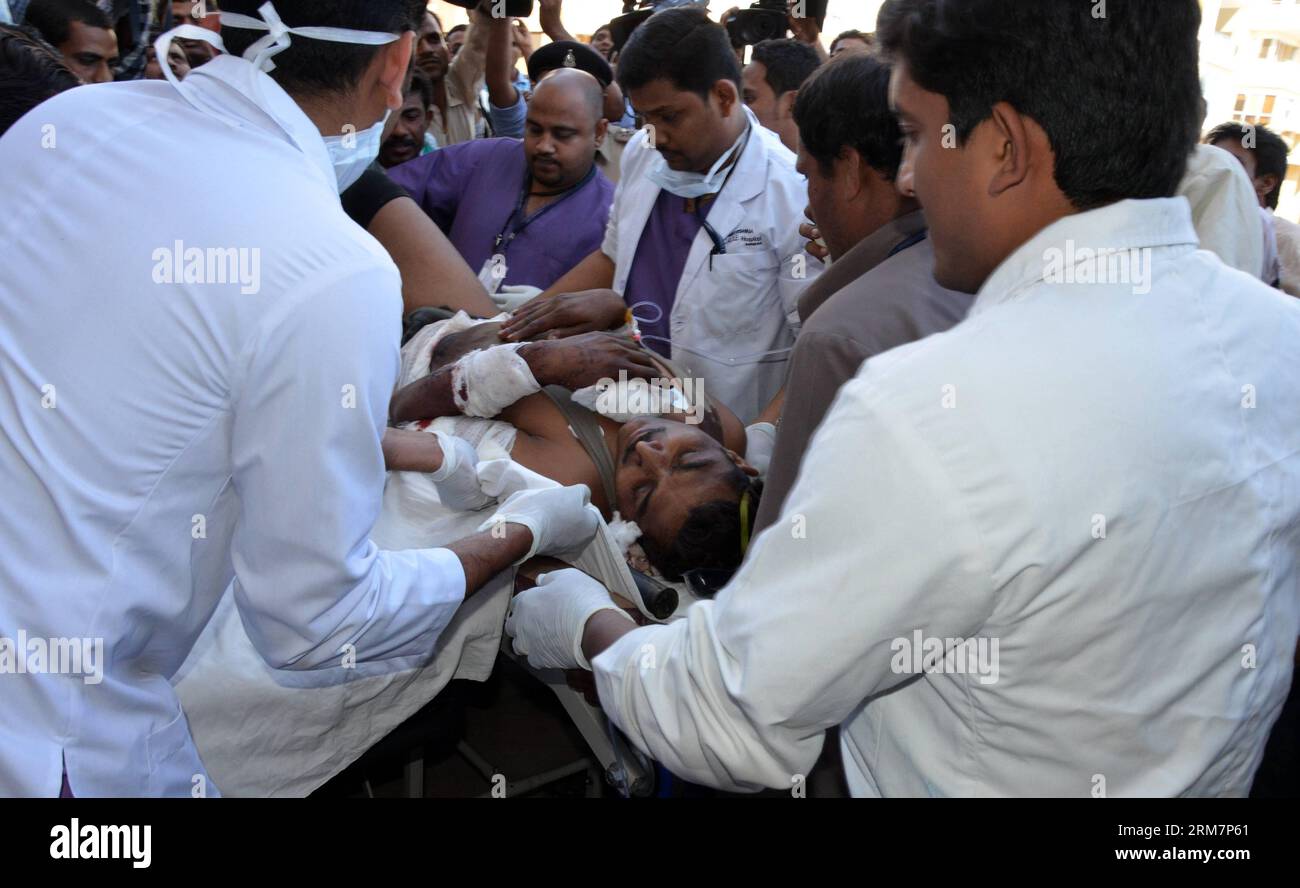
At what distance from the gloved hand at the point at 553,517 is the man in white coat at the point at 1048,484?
0.92 meters

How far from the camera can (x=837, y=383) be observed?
1.65 meters

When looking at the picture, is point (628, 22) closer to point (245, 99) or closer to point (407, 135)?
point (407, 135)

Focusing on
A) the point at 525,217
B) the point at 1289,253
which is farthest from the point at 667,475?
the point at 1289,253

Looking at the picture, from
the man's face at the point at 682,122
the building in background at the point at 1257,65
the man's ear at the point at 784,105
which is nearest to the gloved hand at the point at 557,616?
the man's face at the point at 682,122

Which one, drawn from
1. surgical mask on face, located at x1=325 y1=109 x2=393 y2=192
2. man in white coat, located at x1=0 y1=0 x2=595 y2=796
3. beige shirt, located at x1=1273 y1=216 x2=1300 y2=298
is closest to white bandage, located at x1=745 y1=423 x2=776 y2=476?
surgical mask on face, located at x1=325 y1=109 x2=393 y2=192

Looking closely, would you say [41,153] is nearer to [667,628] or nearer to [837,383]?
[667,628]

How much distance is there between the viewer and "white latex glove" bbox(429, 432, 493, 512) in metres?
2.32

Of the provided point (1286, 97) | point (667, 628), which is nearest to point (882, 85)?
point (667, 628)

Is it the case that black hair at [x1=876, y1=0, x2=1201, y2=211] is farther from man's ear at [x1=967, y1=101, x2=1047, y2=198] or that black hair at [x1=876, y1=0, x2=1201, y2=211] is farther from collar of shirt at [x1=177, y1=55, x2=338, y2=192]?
collar of shirt at [x1=177, y1=55, x2=338, y2=192]

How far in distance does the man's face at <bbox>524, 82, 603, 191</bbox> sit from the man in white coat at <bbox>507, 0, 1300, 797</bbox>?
2980mm

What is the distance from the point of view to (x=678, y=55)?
3.30 metres

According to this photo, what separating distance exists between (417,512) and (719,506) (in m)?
0.71

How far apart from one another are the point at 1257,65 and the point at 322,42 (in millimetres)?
20335

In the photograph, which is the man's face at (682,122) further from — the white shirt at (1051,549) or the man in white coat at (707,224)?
the white shirt at (1051,549)
